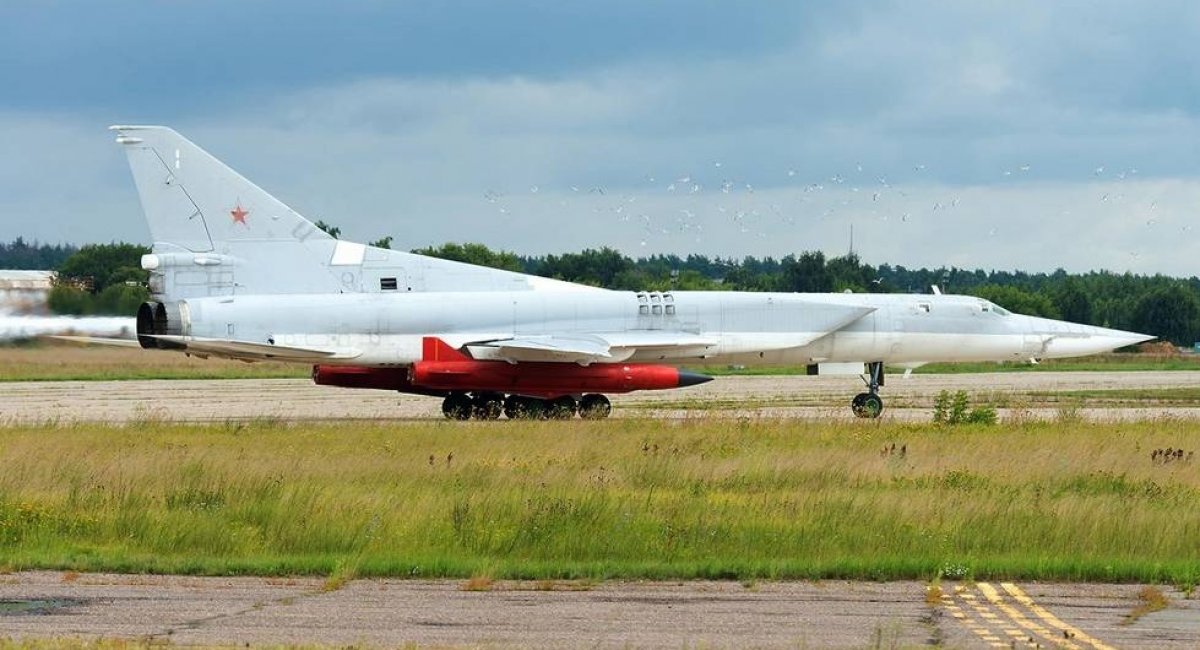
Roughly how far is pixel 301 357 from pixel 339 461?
913 centimetres

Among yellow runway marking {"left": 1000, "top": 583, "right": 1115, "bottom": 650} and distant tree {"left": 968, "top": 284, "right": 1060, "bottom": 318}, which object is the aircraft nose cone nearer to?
yellow runway marking {"left": 1000, "top": 583, "right": 1115, "bottom": 650}

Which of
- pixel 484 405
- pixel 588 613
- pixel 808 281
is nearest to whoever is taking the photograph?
pixel 588 613

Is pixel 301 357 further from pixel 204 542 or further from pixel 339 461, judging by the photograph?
pixel 204 542

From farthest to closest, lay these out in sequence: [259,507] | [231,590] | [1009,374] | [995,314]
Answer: [1009,374] < [995,314] < [259,507] < [231,590]

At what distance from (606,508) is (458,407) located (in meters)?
15.4

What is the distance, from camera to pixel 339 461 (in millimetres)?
20328

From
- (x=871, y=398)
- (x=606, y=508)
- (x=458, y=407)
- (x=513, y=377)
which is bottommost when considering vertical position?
(x=606, y=508)

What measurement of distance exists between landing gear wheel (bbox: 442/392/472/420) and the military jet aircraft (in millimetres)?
26

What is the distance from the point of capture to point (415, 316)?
96.5ft

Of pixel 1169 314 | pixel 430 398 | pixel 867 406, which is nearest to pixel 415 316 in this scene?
pixel 867 406

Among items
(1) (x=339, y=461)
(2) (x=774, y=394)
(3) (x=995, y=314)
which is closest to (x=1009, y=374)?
(2) (x=774, y=394)

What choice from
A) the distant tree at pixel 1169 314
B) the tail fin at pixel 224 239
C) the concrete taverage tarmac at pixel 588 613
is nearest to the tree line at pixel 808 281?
the distant tree at pixel 1169 314

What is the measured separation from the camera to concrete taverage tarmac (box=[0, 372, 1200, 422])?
1256 inches

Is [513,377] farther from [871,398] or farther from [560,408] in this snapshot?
[871,398]
